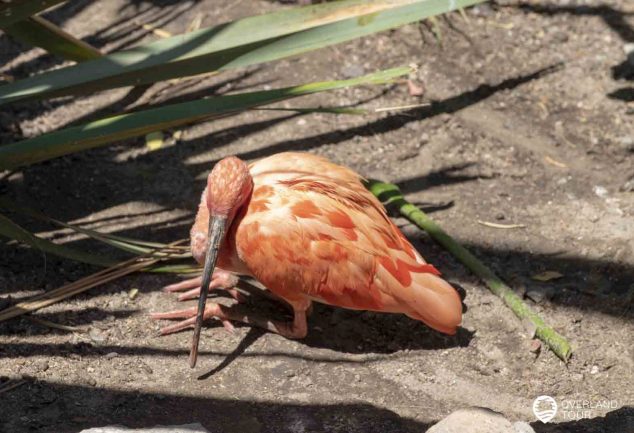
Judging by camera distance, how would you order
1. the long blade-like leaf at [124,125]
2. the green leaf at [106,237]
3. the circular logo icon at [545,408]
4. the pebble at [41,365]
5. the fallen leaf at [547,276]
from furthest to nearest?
the fallen leaf at [547,276]
the green leaf at [106,237]
the long blade-like leaf at [124,125]
the pebble at [41,365]
the circular logo icon at [545,408]

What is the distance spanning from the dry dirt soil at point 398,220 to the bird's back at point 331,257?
0.31 metres

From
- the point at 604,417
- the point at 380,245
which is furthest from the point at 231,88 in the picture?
the point at 604,417

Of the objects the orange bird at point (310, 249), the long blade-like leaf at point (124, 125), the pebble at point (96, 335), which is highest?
the long blade-like leaf at point (124, 125)

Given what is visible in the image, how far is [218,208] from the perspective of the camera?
432cm

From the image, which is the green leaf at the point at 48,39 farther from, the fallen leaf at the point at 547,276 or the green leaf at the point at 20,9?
the fallen leaf at the point at 547,276

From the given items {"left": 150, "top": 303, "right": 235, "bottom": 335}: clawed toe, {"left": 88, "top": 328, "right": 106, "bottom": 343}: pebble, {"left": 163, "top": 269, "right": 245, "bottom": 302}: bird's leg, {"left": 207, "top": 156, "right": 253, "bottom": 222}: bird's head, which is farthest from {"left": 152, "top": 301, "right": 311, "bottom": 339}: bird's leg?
{"left": 207, "top": 156, "right": 253, "bottom": 222}: bird's head

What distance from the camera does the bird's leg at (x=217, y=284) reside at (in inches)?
190

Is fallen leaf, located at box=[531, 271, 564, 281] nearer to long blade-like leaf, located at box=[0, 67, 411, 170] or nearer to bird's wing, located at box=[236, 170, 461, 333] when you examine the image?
bird's wing, located at box=[236, 170, 461, 333]

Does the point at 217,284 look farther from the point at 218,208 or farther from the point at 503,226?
the point at 503,226

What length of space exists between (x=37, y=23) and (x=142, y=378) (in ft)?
5.80

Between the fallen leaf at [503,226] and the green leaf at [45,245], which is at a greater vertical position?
the green leaf at [45,245]

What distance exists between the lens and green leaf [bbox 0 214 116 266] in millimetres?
4352

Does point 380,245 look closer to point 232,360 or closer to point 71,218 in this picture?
point 232,360

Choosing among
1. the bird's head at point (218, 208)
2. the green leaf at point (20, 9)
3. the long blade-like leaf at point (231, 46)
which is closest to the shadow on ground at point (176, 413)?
the bird's head at point (218, 208)
